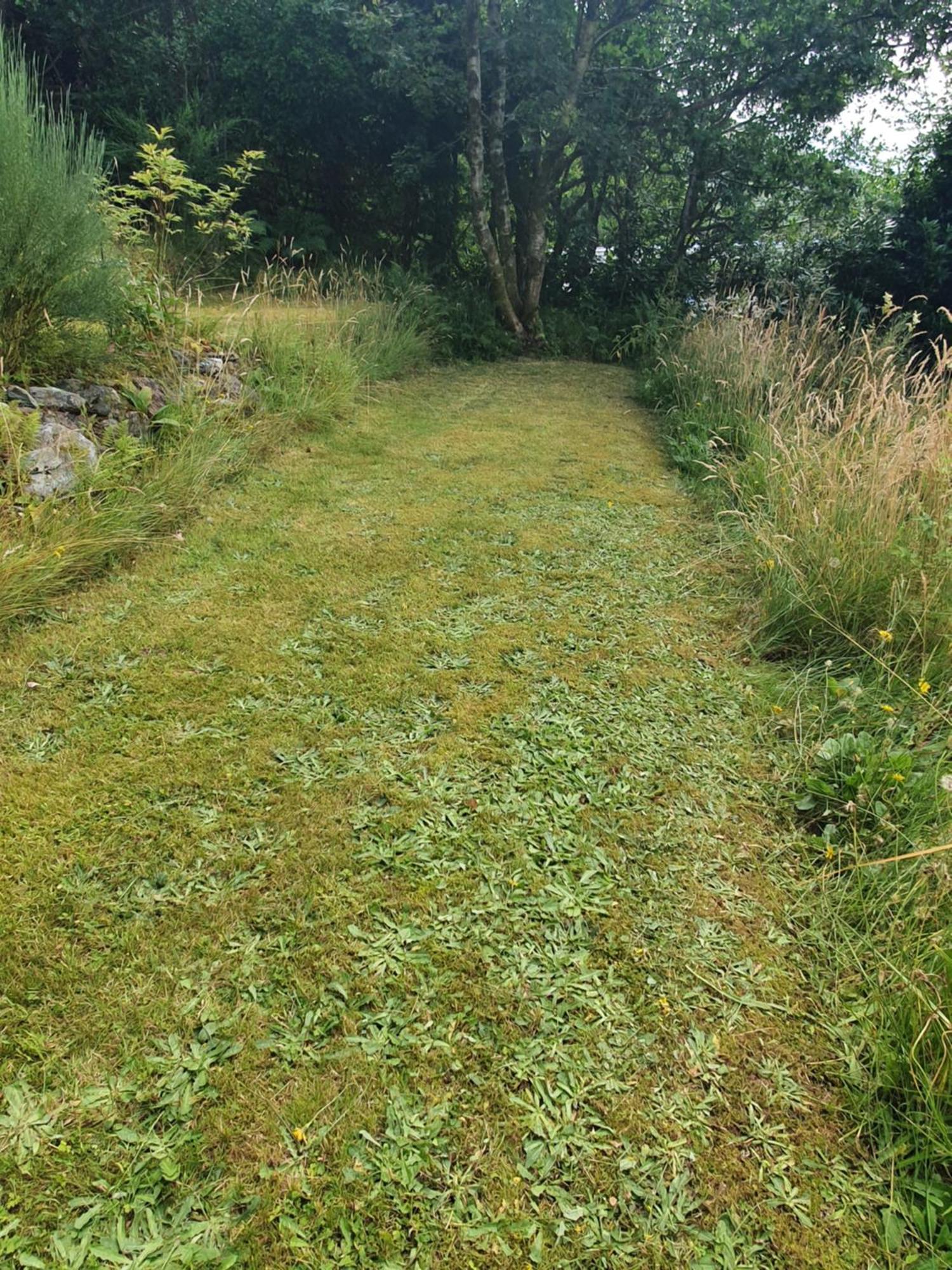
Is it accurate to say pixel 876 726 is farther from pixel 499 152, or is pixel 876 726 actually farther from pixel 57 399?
pixel 499 152

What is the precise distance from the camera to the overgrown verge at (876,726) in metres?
1.13

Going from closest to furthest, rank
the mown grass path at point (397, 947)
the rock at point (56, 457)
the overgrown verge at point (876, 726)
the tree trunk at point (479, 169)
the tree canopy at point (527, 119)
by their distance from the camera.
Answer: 1. the mown grass path at point (397, 947)
2. the overgrown verge at point (876, 726)
3. the rock at point (56, 457)
4. the tree trunk at point (479, 169)
5. the tree canopy at point (527, 119)

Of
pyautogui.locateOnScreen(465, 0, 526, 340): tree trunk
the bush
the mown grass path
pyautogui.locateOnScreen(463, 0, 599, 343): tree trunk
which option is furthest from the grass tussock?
pyautogui.locateOnScreen(463, 0, 599, 343): tree trunk

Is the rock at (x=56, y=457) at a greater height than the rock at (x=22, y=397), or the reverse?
the rock at (x=22, y=397)

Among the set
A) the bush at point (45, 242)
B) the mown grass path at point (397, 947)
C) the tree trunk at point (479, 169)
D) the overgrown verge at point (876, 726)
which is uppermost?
the tree trunk at point (479, 169)

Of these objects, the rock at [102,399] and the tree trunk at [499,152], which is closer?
the rock at [102,399]

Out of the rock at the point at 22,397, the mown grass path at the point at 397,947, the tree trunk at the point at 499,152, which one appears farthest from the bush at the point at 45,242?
the tree trunk at the point at 499,152

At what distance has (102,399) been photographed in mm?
3203

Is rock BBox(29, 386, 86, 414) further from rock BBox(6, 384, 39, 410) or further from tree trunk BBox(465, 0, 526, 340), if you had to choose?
tree trunk BBox(465, 0, 526, 340)

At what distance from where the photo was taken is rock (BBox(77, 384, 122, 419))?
316 centimetres

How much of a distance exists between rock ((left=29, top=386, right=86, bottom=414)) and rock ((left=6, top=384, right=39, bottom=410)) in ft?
0.09

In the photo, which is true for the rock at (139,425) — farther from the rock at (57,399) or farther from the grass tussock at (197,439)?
the rock at (57,399)

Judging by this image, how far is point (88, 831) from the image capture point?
5.20 feet

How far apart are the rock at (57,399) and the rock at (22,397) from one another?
26 millimetres
